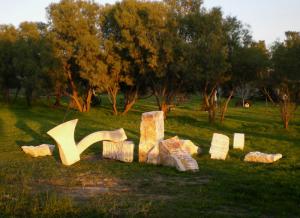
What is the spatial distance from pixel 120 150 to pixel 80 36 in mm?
23964

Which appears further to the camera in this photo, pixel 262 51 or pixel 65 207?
pixel 262 51

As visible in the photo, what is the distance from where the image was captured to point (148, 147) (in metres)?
17.0

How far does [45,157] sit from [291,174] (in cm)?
901

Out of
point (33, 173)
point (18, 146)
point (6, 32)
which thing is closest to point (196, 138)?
point (18, 146)

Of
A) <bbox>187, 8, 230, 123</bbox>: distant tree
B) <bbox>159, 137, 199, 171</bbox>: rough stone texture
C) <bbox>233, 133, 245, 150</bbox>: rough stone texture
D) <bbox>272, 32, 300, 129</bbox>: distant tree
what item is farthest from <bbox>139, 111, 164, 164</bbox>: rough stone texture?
<bbox>187, 8, 230, 123</bbox>: distant tree

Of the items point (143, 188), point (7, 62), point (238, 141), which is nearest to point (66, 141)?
point (143, 188)

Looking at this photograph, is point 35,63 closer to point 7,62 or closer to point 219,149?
point 7,62

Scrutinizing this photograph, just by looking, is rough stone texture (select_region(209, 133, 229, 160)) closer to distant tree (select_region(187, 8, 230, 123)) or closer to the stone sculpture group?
the stone sculpture group

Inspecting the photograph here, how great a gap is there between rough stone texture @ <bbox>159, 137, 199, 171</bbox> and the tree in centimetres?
2314

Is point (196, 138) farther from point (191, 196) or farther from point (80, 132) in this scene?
point (191, 196)

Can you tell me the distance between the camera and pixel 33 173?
562 inches

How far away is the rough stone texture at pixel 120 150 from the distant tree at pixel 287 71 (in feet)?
57.6

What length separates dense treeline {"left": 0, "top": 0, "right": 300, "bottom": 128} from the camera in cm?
3431

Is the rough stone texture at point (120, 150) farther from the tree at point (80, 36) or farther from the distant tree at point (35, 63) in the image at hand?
the distant tree at point (35, 63)
